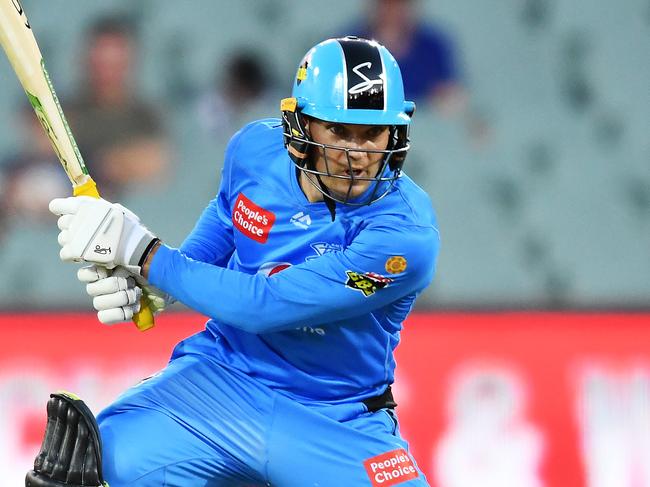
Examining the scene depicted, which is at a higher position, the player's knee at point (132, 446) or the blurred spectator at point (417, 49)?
the blurred spectator at point (417, 49)

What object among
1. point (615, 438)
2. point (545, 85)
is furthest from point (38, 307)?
point (545, 85)

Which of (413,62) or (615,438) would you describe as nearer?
(615,438)

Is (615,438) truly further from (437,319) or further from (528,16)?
(528,16)

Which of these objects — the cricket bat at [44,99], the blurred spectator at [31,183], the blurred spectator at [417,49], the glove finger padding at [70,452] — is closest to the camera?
the glove finger padding at [70,452]

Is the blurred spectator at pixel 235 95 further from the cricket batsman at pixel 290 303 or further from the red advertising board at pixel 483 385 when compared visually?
the cricket batsman at pixel 290 303

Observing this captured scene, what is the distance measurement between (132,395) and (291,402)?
481mm

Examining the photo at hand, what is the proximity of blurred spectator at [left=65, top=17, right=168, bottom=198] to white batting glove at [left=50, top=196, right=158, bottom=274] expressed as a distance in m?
3.42

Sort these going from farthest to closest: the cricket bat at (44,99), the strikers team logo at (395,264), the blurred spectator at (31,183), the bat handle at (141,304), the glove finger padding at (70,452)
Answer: the blurred spectator at (31,183)
the bat handle at (141,304)
the cricket bat at (44,99)
the strikers team logo at (395,264)
the glove finger padding at (70,452)

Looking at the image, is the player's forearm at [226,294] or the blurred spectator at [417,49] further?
the blurred spectator at [417,49]

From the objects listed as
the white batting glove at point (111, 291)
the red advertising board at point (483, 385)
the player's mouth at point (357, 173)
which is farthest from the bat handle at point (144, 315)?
the red advertising board at point (483, 385)

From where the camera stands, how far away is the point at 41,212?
6.74m

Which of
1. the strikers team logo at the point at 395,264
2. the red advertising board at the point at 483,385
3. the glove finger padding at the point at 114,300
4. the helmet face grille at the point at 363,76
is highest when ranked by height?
the helmet face grille at the point at 363,76

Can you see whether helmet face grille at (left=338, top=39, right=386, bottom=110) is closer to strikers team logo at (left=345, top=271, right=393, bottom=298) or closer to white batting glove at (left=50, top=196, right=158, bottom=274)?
strikers team logo at (left=345, top=271, right=393, bottom=298)

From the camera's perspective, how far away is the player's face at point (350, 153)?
334cm
